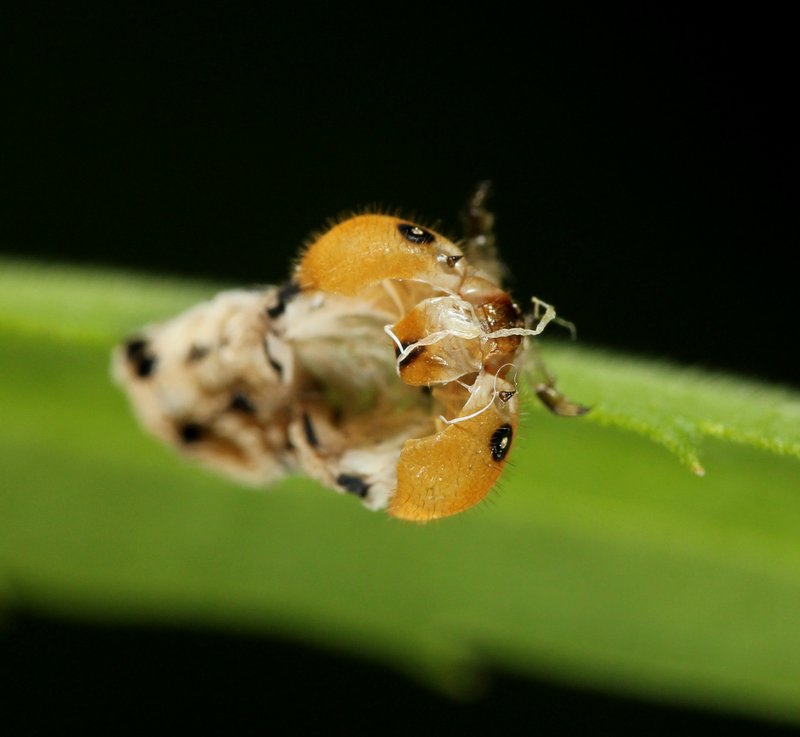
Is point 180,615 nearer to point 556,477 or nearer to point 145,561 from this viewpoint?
point 145,561

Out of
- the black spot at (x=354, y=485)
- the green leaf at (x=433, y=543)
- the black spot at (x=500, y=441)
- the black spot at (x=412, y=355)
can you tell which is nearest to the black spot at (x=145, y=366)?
the green leaf at (x=433, y=543)

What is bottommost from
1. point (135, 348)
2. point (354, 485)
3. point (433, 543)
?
point (354, 485)

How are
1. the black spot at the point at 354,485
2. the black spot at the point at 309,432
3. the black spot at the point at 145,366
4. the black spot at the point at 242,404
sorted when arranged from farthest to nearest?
the black spot at the point at 145,366 < the black spot at the point at 242,404 < the black spot at the point at 309,432 < the black spot at the point at 354,485

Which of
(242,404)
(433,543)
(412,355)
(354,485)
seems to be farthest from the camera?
(433,543)

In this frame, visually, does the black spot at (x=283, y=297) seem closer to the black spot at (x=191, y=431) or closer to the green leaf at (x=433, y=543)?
the black spot at (x=191, y=431)

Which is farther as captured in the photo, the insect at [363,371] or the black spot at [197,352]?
the black spot at [197,352]

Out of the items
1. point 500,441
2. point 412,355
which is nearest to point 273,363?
point 412,355

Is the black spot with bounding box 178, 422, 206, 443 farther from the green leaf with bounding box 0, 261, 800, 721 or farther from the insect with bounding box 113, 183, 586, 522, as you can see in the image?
the green leaf with bounding box 0, 261, 800, 721

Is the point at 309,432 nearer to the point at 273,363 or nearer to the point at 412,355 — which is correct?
the point at 273,363
